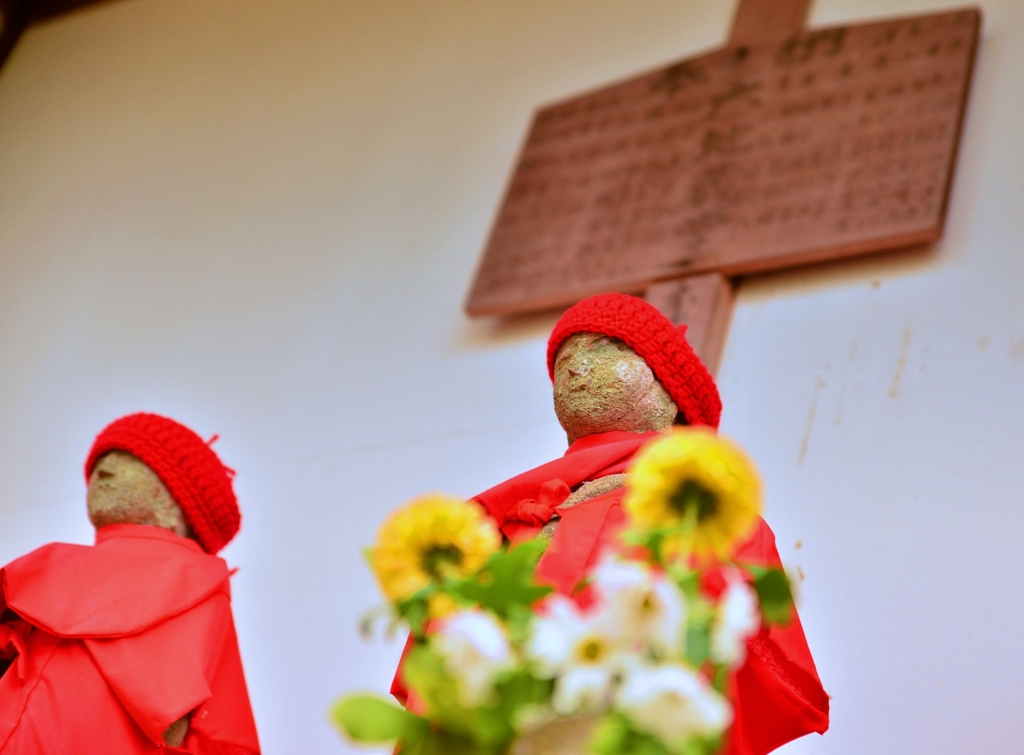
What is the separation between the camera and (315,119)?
13.5 ft

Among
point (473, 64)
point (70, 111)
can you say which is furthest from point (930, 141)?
point (70, 111)

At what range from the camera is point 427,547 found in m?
1.21

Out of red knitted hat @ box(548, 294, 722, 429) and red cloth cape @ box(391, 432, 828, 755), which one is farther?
red knitted hat @ box(548, 294, 722, 429)

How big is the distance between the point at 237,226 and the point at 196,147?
0.51 m

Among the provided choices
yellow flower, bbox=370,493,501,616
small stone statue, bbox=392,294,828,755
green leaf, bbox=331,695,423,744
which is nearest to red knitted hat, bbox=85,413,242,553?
small stone statue, bbox=392,294,828,755

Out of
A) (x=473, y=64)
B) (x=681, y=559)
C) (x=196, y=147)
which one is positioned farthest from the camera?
(x=196, y=147)

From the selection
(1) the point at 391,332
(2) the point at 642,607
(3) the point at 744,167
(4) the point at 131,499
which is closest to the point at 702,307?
(3) the point at 744,167

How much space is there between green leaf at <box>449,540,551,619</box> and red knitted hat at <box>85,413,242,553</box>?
1.19m

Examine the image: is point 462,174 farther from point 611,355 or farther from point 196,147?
point 611,355

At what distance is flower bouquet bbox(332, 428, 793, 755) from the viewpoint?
985 mm

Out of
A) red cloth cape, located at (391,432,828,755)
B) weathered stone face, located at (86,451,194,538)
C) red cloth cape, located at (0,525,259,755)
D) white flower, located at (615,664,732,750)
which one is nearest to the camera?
white flower, located at (615,664,732,750)

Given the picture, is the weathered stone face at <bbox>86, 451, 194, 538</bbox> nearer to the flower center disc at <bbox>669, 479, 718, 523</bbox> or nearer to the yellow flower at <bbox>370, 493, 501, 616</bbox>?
the yellow flower at <bbox>370, 493, 501, 616</bbox>

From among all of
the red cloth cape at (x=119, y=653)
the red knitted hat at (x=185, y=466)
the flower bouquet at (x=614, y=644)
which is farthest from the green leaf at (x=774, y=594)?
the red knitted hat at (x=185, y=466)

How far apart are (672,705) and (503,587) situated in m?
0.22
